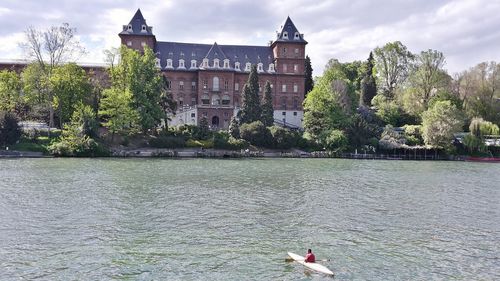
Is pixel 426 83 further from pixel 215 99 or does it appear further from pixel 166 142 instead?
pixel 166 142

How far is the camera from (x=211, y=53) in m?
86.6

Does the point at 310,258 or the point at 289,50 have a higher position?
the point at 289,50

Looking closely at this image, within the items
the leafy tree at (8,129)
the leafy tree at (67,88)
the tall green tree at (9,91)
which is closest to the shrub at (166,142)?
the leafy tree at (67,88)

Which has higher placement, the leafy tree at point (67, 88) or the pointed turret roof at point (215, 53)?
the pointed turret roof at point (215, 53)

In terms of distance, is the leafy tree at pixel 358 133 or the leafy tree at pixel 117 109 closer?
the leafy tree at pixel 117 109

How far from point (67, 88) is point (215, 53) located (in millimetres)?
31091

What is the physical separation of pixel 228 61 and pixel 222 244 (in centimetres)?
6954

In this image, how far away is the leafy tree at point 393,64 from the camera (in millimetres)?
97062

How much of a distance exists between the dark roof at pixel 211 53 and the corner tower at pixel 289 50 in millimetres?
3135

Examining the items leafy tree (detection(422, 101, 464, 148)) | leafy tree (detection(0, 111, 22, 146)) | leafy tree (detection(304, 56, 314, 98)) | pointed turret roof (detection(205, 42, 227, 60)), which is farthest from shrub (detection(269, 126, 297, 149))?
leafy tree (detection(0, 111, 22, 146))

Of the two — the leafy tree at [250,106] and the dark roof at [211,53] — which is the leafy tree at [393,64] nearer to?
the dark roof at [211,53]

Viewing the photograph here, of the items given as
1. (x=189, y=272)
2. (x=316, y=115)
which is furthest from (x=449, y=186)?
(x=316, y=115)

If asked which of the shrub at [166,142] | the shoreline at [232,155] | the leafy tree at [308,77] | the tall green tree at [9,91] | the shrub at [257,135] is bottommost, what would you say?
the shoreline at [232,155]

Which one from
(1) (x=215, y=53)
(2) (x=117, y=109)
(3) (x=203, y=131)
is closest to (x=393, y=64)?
(1) (x=215, y=53)
